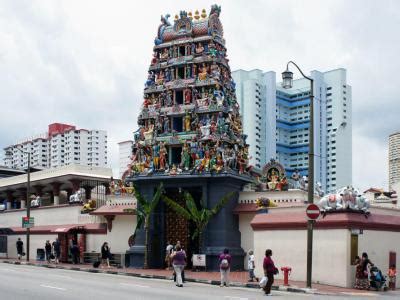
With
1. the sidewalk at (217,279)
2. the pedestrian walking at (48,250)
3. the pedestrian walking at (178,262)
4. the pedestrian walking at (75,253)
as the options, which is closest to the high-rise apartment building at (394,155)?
the pedestrian walking at (48,250)

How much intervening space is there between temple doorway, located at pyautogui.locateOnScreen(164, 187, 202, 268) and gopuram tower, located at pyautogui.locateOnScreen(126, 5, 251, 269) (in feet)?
0.19

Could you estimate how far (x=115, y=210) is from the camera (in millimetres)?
42031

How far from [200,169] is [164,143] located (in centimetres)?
344

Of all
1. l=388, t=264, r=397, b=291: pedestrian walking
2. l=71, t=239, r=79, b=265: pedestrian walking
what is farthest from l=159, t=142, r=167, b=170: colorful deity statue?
l=388, t=264, r=397, b=291: pedestrian walking

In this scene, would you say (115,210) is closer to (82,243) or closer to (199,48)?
(82,243)

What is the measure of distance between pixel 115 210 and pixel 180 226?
5249 millimetres

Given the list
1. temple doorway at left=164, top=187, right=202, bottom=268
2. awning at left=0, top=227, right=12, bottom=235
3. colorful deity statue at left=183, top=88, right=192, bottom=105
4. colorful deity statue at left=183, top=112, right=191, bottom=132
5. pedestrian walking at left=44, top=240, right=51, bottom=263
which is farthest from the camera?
awning at left=0, top=227, right=12, bottom=235

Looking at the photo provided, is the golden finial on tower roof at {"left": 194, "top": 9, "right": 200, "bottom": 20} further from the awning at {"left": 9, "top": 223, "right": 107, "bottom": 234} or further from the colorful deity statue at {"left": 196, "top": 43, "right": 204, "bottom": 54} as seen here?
the awning at {"left": 9, "top": 223, "right": 107, "bottom": 234}

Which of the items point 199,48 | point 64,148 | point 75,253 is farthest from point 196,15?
point 64,148

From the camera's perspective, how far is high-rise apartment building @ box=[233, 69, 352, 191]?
295 ft

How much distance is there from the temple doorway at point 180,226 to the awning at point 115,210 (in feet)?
8.85

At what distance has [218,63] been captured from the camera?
39625mm

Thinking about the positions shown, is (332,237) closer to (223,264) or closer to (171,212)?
(223,264)

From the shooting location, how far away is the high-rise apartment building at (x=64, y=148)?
14700 centimetres
